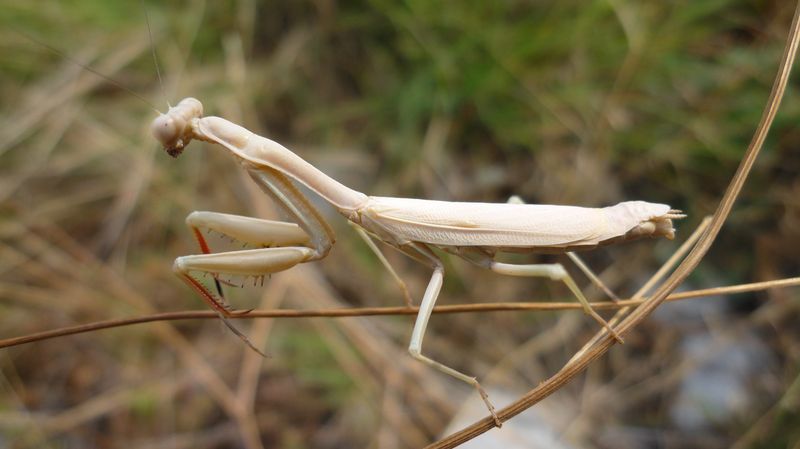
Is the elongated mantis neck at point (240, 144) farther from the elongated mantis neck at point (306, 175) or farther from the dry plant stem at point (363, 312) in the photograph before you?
the dry plant stem at point (363, 312)

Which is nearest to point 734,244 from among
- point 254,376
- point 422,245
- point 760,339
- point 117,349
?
point 760,339

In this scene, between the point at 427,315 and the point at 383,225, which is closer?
the point at 427,315

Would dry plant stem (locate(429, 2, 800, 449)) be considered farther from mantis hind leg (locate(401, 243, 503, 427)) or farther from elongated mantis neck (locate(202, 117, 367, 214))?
elongated mantis neck (locate(202, 117, 367, 214))

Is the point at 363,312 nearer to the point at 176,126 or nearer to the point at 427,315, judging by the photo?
the point at 427,315

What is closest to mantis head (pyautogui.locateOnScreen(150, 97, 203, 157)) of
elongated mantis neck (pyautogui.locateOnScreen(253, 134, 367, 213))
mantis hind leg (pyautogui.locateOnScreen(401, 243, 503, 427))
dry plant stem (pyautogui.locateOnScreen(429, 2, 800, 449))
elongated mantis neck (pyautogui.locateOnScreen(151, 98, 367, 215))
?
elongated mantis neck (pyautogui.locateOnScreen(151, 98, 367, 215))

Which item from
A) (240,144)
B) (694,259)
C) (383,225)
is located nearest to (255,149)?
(240,144)

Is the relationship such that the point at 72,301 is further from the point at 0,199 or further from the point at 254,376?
the point at 254,376

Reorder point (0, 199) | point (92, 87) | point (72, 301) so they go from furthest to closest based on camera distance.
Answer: point (92, 87) < point (0, 199) < point (72, 301)
